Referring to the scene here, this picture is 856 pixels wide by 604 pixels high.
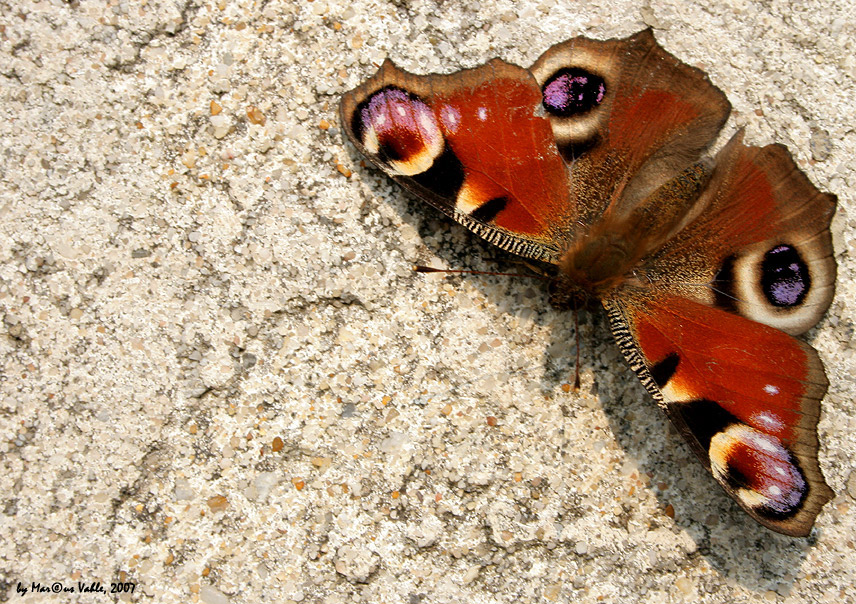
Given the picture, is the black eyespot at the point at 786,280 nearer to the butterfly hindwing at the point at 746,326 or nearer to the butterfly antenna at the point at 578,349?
the butterfly hindwing at the point at 746,326

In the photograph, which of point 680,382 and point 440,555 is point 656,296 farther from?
point 440,555

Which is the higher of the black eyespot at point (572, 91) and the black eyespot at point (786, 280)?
the black eyespot at point (572, 91)

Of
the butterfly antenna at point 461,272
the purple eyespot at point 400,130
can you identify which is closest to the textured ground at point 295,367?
the butterfly antenna at point 461,272

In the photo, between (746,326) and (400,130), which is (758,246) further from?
(400,130)

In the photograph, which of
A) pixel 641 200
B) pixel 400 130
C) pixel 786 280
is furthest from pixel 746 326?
pixel 400 130

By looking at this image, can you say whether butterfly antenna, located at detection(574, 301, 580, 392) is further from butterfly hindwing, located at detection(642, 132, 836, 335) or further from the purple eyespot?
the purple eyespot

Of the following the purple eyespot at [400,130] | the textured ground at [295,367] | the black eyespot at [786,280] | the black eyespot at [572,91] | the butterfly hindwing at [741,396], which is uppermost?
A: the black eyespot at [572,91]

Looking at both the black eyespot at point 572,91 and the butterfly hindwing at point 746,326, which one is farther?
the black eyespot at point 572,91
